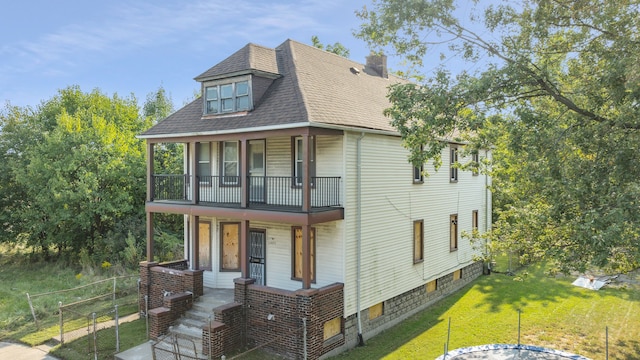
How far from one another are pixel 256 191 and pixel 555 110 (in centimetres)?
950

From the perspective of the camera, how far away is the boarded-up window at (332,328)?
11.8 m

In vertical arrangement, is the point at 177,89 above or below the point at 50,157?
above

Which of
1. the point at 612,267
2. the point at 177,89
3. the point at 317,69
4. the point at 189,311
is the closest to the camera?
the point at 612,267

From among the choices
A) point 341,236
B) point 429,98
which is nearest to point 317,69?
point 429,98

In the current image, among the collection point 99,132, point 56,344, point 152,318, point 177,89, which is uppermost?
point 177,89

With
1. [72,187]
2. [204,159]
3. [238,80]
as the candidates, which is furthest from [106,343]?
[72,187]

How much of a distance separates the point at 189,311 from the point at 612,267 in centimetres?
1184

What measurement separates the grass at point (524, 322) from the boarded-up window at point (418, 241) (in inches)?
83.6

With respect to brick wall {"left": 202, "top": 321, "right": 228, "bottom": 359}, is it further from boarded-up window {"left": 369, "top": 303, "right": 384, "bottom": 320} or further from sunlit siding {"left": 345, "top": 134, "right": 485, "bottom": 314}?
boarded-up window {"left": 369, "top": 303, "right": 384, "bottom": 320}

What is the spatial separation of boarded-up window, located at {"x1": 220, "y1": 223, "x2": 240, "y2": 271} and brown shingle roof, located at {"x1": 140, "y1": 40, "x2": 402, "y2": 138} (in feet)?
12.4

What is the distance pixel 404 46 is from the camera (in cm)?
1215

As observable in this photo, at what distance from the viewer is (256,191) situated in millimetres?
14227

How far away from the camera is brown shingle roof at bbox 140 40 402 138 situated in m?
12.3

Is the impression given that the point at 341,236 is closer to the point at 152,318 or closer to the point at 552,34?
the point at 152,318
